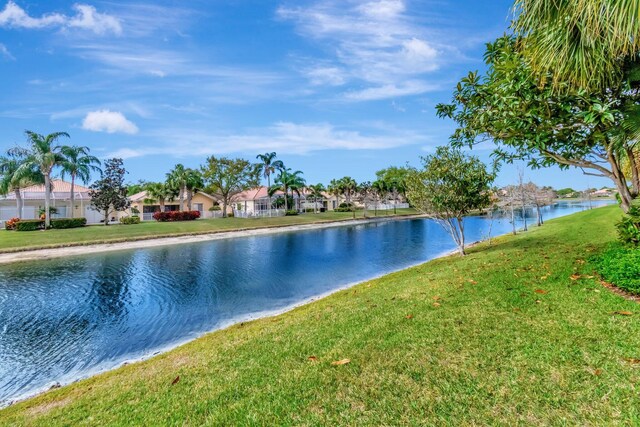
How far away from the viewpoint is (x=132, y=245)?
3108cm

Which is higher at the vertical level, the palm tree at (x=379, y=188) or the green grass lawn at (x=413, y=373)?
the palm tree at (x=379, y=188)

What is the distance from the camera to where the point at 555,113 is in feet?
20.5

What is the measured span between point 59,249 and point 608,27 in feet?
119

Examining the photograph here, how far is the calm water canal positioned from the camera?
344 inches

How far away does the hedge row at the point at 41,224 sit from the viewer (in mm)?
35125

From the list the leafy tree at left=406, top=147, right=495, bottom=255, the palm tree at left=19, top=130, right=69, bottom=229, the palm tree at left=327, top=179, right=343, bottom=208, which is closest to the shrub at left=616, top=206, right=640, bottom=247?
the leafy tree at left=406, top=147, right=495, bottom=255

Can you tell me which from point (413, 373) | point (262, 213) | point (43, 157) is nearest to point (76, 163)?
point (43, 157)

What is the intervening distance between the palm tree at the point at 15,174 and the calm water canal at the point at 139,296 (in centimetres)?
1903

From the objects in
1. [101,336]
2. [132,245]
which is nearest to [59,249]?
[132,245]

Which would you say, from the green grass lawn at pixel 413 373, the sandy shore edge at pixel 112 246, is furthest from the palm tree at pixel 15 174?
the green grass lawn at pixel 413 373

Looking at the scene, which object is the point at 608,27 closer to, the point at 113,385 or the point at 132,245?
the point at 113,385

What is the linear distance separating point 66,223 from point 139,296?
105ft

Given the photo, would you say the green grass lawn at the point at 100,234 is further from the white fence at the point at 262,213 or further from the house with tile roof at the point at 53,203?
the white fence at the point at 262,213

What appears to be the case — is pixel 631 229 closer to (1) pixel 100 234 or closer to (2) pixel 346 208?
(1) pixel 100 234
